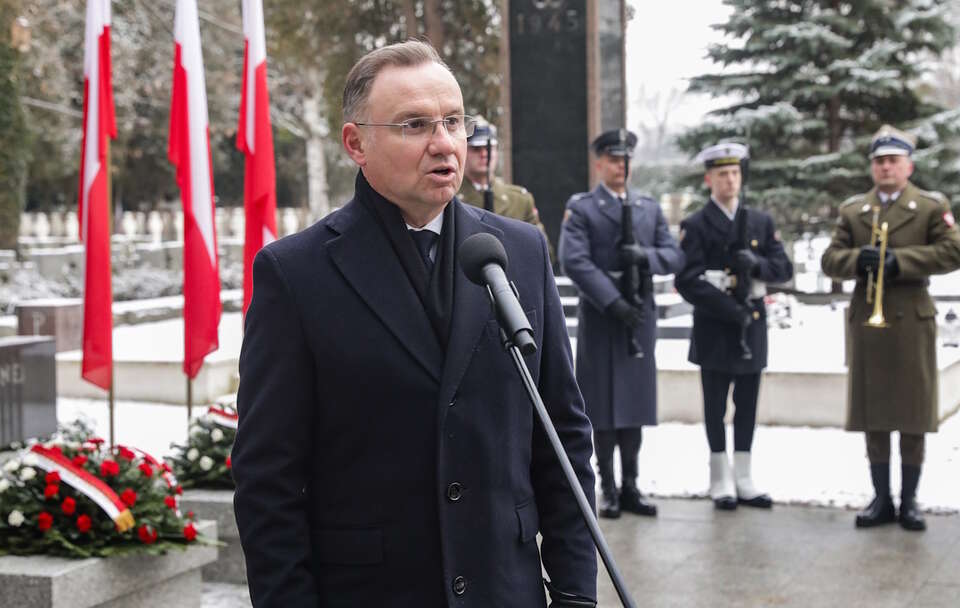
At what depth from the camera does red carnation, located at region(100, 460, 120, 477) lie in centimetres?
533

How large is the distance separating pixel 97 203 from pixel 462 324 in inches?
195

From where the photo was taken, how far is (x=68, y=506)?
5.06 meters

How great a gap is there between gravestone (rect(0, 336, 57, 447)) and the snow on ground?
→ 73cm

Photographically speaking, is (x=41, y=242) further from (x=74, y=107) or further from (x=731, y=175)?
(x=731, y=175)

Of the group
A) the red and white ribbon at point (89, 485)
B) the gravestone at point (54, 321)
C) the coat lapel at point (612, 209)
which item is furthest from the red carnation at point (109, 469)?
the gravestone at point (54, 321)

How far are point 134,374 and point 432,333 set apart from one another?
35.5 feet

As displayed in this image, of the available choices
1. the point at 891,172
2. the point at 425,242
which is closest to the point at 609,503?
the point at 891,172


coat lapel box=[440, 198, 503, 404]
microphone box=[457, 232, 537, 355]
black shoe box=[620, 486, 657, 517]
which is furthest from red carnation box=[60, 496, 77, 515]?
black shoe box=[620, 486, 657, 517]

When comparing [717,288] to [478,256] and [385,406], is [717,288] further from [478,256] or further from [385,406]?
[478,256]

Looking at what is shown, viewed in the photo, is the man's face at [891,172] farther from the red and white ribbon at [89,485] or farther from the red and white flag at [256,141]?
the red and white ribbon at [89,485]

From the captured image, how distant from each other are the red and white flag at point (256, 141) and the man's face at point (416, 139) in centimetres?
458

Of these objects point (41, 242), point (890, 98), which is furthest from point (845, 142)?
Result: point (41, 242)

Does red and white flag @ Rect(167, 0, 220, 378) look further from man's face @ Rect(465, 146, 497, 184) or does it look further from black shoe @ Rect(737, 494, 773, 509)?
black shoe @ Rect(737, 494, 773, 509)

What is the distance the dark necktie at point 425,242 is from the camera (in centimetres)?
275
